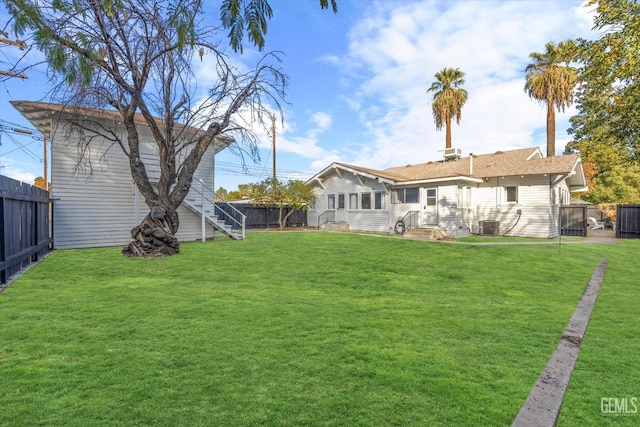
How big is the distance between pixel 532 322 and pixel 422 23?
8.96m

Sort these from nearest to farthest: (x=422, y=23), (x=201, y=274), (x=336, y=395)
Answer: (x=336, y=395)
(x=201, y=274)
(x=422, y=23)

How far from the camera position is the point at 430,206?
Answer: 18062mm

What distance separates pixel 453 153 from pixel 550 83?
8279 mm

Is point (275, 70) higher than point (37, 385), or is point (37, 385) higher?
point (275, 70)

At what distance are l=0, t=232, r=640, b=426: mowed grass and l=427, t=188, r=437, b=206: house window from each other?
1036 centimetres

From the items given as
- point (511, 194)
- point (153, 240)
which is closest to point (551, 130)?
point (511, 194)

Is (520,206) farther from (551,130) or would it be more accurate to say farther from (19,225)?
(19,225)

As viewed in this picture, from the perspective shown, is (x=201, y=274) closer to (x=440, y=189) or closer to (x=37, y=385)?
(x=37, y=385)

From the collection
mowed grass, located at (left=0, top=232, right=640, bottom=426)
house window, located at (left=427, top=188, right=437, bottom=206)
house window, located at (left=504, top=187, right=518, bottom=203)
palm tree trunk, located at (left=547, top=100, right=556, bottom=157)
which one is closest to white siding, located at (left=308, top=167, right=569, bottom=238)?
house window, located at (left=504, top=187, right=518, bottom=203)

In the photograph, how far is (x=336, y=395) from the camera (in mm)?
2656

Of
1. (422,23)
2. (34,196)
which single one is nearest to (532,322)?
(422,23)

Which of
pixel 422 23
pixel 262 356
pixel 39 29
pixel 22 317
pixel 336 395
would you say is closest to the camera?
pixel 39 29

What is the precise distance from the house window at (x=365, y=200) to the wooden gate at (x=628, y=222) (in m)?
13.4

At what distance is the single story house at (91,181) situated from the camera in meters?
10.9
